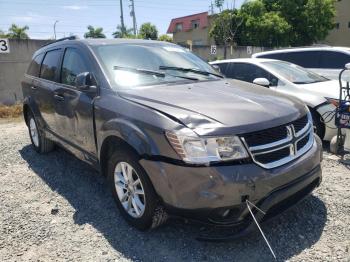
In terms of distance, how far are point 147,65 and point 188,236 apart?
6.21 feet

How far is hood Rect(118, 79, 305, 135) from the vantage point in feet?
9.03

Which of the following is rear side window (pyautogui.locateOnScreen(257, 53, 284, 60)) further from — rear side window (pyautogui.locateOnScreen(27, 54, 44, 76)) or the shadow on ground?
the shadow on ground

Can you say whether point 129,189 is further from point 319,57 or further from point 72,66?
point 319,57

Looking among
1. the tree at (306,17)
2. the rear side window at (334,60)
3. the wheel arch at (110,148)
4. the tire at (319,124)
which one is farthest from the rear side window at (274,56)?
the tree at (306,17)

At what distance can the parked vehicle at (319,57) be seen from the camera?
28.9ft

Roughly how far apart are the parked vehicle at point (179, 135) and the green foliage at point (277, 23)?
2875 cm

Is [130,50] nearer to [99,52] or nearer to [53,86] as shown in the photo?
[99,52]

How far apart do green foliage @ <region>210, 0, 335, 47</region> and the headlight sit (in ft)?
98.6

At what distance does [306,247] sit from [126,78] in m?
2.32

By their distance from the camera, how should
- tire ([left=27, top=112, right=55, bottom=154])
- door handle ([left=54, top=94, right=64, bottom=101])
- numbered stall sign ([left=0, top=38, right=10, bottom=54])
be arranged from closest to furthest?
door handle ([left=54, top=94, right=64, bottom=101])
tire ([left=27, top=112, right=55, bottom=154])
numbered stall sign ([left=0, top=38, right=10, bottom=54])

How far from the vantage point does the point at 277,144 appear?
2891 millimetres

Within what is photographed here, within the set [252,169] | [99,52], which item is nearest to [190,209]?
[252,169]

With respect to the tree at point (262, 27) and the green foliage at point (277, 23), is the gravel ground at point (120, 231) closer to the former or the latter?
the green foliage at point (277, 23)

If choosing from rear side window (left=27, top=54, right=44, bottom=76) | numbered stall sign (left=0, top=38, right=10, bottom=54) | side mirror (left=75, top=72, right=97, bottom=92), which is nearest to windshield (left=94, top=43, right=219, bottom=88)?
side mirror (left=75, top=72, right=97, bottom=92)
